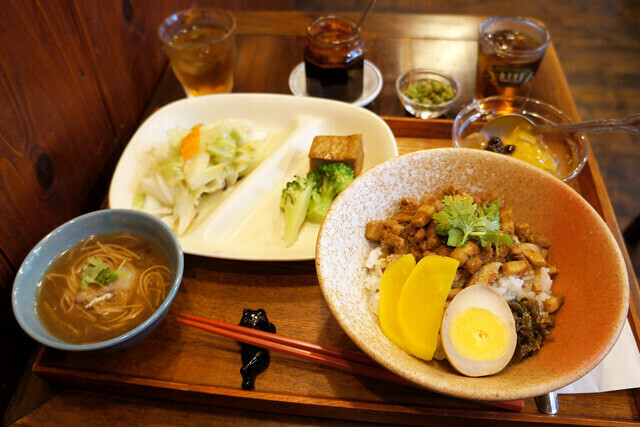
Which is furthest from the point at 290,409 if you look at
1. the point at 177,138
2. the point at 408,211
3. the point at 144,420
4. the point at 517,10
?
the point at 517,10

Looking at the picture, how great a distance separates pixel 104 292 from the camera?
1.53 metres

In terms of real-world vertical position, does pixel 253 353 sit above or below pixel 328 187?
below

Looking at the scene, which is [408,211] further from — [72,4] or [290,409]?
[72,4]

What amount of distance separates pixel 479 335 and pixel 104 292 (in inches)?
48.4

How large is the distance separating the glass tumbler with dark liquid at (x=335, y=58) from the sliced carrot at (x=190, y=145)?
26.7 inches

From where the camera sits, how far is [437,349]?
128cm

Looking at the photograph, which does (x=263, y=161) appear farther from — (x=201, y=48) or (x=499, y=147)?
(x=499, y=147)

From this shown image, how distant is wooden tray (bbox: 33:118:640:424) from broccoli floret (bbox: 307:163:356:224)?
226 millimetres

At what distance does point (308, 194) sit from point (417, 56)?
127cm

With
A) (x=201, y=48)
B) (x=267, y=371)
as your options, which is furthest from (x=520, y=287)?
(x=201, y=48)

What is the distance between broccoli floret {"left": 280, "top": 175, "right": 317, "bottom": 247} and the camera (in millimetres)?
1775

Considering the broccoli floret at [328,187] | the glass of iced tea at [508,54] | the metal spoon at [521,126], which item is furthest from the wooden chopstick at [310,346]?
the glass of iced tea at [508,54]

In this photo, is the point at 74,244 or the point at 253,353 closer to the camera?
the point at 253,353

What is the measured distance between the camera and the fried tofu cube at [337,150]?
1.91 metres
